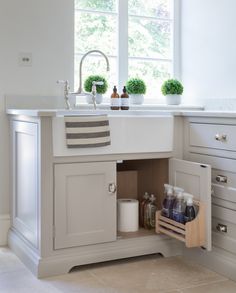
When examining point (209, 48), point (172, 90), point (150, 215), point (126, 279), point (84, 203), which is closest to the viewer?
point (126, 279)

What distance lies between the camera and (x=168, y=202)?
105 inches

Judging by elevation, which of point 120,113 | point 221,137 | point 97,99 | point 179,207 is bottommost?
point 179,207

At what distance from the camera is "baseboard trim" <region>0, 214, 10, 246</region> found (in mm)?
3059

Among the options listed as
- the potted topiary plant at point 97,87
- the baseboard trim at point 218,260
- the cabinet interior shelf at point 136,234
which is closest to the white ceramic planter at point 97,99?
the potted topiary plant at point 97,87

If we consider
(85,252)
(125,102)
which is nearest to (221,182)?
(85,252)

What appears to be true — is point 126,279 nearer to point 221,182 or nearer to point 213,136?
point 221,182

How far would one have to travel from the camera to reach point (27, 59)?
3.09 metres

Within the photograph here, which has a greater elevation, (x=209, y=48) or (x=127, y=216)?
(x=209, y=48)

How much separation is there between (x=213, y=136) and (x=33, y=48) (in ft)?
4.33

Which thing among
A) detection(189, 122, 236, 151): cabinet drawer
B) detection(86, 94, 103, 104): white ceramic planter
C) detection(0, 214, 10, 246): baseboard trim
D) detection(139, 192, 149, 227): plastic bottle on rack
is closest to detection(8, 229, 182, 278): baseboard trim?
detection(0, 214, 10, 246): baseboard trim

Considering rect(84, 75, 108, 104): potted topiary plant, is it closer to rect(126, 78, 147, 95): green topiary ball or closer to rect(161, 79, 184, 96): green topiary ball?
rect(126, 78, 147, 95): green topiary ball

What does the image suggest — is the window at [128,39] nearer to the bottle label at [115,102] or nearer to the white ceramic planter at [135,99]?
the white ceramic planter at [135,99]

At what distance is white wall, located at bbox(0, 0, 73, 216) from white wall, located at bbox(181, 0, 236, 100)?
97 centimetres

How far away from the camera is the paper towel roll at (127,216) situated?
2.83 metres
